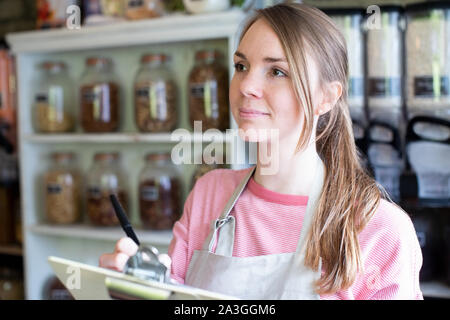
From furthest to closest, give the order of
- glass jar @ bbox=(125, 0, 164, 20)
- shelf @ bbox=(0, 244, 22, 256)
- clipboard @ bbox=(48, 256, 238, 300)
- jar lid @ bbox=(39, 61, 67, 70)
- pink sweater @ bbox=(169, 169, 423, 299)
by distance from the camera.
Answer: shelf @ bbox=(0, 244, 22, 256)
jar lid @ bbox=(39, 61, 67, 70)
glass jar @ bbox=(125, 0, 164, 20)
pink sweater @ bbox=(169, 169, 423, 299)
clipboard @ bbox=(48, 256, 238, 300)

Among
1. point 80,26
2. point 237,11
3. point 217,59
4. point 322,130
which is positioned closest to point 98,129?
point 80,26

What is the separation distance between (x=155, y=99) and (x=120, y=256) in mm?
1087

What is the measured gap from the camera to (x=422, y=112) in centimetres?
146

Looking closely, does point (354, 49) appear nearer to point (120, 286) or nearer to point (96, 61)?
point (96, 61)

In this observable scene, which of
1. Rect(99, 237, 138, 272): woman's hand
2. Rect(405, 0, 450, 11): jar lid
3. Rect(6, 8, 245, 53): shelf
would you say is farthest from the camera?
Rect(6, 8, 245, 53): shelf

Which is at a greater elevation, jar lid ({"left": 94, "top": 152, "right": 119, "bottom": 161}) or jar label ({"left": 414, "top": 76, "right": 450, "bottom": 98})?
jar label ({"left": 414, "top": 76, "right": 450, "bottom": 98})

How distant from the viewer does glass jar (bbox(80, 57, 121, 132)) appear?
6.30ft

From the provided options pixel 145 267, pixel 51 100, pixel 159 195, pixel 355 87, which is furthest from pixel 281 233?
pixel 51 100

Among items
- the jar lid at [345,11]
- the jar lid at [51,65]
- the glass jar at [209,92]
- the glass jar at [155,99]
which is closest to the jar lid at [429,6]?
the jar lid at [345,11]

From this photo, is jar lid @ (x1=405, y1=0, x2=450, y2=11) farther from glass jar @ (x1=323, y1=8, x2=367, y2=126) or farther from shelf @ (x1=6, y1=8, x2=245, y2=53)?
shelf @ (x1=6, y1=8, x2=245, y2=53)

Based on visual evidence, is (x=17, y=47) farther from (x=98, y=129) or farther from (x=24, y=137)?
(x=98, y=129)

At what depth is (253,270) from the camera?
37.1 inches

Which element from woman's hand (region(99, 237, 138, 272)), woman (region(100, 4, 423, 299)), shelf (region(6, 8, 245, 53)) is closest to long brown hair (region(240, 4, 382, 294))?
woman (region(100, 4, 423, 299))

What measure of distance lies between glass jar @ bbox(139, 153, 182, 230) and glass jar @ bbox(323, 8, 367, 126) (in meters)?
0.71
